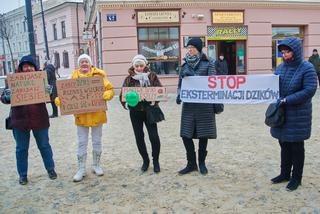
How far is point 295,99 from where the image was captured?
4.27 m

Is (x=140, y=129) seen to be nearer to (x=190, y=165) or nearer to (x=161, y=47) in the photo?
(x=190, y=165)

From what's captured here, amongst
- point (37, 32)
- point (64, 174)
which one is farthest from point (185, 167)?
point (37, 32)

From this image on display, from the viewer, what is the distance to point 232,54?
17.0 meters

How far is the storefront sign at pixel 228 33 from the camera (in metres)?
16.0

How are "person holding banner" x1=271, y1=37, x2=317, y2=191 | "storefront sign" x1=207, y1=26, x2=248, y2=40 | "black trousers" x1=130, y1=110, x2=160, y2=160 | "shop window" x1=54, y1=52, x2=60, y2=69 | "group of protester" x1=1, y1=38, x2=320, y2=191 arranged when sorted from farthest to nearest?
"shop window" x1=54, y1=52, x2=60, y2=69 < "storefront sign" x1=207, y1=26, x2=248, y2=40 < "black trousers" x1=130, y1=110, x2=160, y2=160 < "group of protester" x1=1, y1=38, x2=320, y2=191 < "person holding banner" x1=271, y1=37, x2=317, y2=191

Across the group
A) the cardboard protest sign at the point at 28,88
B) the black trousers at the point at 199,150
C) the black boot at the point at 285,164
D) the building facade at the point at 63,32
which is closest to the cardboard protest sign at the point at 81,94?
the cardboard protest sign at the point at 28,88

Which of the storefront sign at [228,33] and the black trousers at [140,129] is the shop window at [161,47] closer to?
the storefront sign at [228,33]

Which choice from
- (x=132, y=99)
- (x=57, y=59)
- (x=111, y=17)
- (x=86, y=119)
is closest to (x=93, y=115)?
(x=86, y=119)

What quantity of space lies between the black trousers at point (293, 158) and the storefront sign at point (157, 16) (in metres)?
11.5

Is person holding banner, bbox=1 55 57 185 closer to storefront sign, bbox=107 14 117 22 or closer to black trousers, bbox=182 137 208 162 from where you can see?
black trousers, bbox=182 137 208 162

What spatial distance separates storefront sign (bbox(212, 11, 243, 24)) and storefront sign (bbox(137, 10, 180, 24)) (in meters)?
1.68

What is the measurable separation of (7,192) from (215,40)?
12843 millimetres

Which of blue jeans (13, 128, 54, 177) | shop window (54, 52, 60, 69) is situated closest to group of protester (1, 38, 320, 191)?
blue jeans (13, 128, 54, 177)

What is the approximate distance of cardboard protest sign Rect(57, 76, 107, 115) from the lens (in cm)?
520
